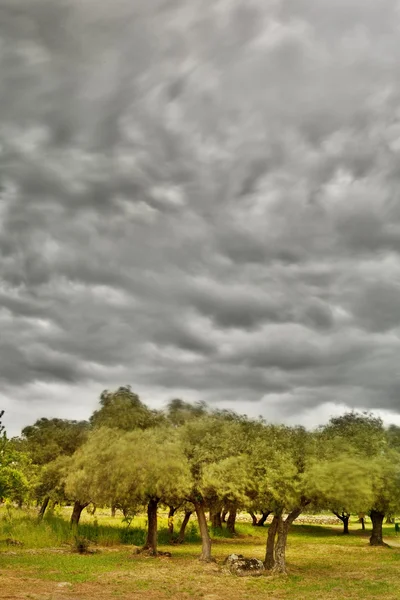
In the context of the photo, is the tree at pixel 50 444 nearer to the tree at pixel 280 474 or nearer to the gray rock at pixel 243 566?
the gray rock at pixel 243 566

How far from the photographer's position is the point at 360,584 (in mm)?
34031

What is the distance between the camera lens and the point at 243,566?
38.2 meters

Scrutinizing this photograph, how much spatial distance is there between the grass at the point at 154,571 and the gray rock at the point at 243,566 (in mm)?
931

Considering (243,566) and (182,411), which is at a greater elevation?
(182,411)

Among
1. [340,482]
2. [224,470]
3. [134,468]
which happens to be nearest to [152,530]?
[134,468]

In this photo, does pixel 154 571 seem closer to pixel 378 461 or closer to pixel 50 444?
A: pixel 378 461

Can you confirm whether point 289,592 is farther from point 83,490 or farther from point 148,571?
point 83,490

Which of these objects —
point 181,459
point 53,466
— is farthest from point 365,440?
point 53,466

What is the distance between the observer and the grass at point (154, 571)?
2967 cm

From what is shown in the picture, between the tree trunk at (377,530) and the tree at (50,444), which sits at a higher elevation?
the tree at (50,444)

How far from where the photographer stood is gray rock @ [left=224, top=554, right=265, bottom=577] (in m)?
37.6

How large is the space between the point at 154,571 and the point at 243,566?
6.37 meters

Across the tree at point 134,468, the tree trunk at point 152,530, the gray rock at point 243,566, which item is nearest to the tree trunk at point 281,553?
the gray rock at point 243,566

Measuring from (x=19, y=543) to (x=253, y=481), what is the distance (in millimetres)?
25226
